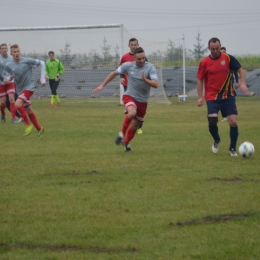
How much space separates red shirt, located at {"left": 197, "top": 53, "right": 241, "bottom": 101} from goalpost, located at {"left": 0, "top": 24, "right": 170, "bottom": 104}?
59.1 feet

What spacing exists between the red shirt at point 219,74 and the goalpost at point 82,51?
59.1ft

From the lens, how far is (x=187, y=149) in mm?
11859

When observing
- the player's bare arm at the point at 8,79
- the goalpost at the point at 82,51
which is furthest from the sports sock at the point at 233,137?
the goalpost at the point at 82,51

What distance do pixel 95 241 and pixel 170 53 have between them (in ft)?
91.9

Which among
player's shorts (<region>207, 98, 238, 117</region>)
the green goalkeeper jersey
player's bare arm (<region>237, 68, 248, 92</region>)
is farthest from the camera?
the green goalkeeper jersey

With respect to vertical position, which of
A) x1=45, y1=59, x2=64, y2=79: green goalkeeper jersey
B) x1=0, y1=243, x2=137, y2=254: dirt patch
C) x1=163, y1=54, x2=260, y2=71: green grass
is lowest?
x1=163, y1=54, x2=260, y2=71: green grass

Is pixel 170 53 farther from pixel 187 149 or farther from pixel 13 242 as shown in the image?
pixel 13 242

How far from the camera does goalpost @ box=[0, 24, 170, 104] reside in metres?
28.9

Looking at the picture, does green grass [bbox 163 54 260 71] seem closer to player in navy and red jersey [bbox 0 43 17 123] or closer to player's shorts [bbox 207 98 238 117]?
player in navy and red jersey [bbox 0 43 17 123]

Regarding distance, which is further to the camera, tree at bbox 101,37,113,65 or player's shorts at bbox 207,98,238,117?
tree at bbox 101,37,113,65

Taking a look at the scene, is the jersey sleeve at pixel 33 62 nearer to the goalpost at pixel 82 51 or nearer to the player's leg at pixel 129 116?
the player's leg at pixel 129 116

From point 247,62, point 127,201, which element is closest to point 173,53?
point 247,62

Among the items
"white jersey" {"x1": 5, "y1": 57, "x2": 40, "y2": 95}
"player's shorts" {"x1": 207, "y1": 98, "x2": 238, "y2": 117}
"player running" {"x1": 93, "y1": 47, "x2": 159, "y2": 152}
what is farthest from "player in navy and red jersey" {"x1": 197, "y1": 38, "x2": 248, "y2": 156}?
"white jersey" {"x1": 5, "y1": 57, "x2": 40, "y2": 95}

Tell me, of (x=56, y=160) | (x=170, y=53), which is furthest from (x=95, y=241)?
(x=170, y=53)
